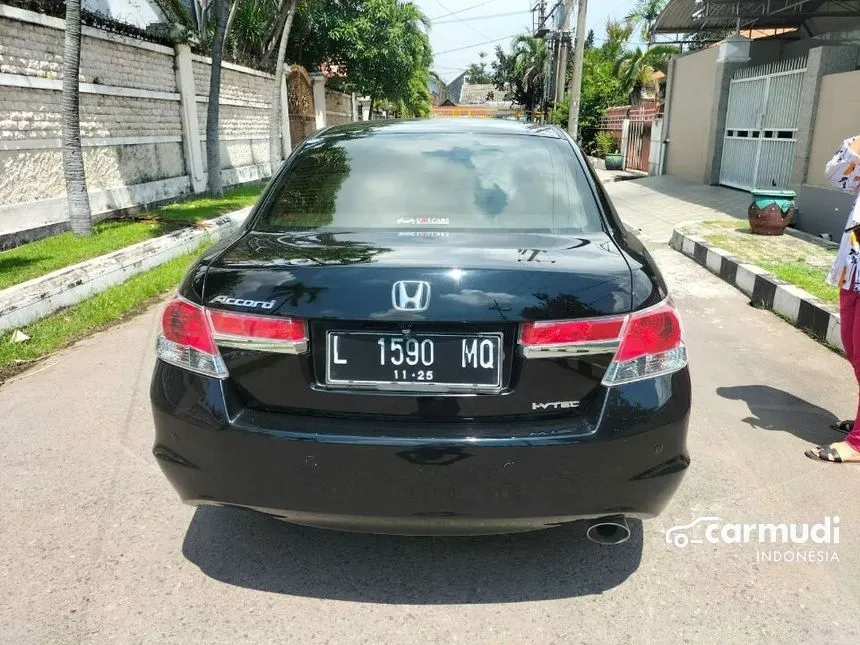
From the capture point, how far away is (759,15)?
48.6ft

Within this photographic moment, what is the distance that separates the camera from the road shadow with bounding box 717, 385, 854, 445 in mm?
3596

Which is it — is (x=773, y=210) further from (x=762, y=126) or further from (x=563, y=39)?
(x=563, y=39)

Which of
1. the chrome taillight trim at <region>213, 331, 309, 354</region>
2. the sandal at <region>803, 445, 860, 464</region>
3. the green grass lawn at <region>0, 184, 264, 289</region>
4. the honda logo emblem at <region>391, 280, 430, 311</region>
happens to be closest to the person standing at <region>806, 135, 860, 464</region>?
the sandal at <region>803, 445, 860, 464</region>

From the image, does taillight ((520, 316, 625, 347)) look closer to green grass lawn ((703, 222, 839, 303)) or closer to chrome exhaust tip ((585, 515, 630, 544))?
chrome exhaust tip ((585, 515, 630, 544))

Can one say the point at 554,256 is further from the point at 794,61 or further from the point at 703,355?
the point at 794,61

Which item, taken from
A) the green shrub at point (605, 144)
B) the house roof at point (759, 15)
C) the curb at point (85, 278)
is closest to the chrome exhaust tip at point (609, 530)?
the curb at point (85, 278)

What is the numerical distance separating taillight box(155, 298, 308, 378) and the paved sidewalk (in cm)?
887

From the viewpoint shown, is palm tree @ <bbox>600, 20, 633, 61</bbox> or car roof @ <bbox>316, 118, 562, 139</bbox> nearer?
car roof @ <bbox>316, 118, 562, 139</bbox>

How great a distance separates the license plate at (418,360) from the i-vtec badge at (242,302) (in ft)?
0.66

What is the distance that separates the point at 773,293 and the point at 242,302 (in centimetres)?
549

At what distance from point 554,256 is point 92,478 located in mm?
2271

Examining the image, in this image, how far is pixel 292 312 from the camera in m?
2.00

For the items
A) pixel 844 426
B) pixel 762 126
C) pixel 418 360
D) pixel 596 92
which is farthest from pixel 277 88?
pixel 596 92

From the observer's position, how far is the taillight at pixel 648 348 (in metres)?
2.01
